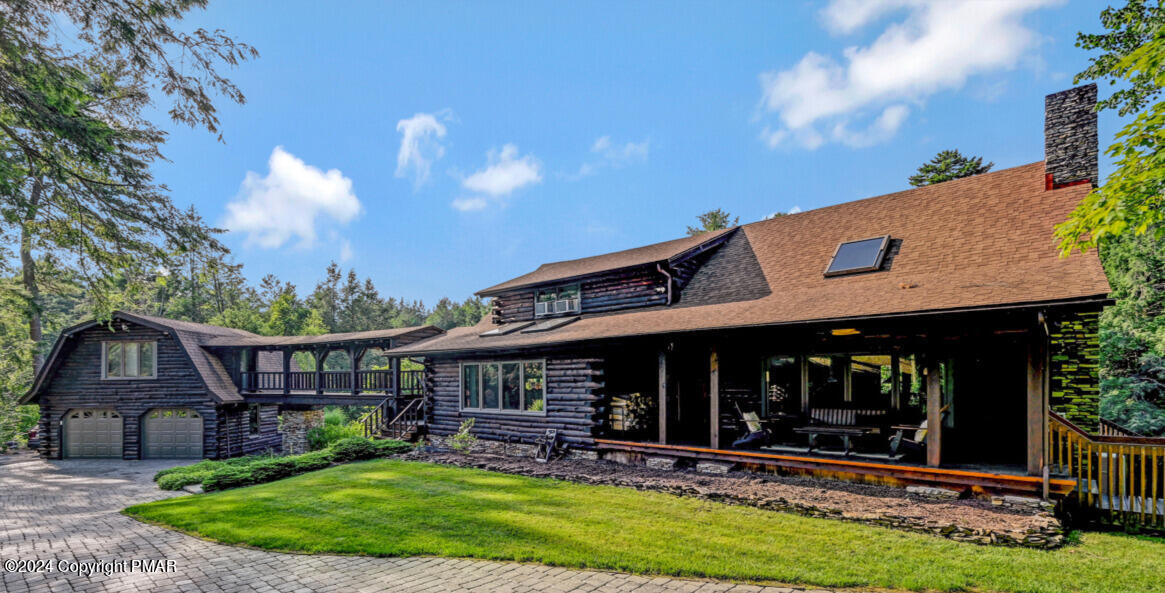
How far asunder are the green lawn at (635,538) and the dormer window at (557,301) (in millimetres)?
6868

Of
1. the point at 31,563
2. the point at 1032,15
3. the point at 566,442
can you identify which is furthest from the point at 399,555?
the point at 1032,15

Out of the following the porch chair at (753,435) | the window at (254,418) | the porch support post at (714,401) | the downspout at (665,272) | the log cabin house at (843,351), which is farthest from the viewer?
the window at (254,418)

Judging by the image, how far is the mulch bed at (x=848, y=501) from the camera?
6.39 meters

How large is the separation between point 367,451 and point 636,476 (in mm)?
8389

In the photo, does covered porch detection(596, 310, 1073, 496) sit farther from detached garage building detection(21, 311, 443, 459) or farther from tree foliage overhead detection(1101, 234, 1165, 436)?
tree foliage overhead detection(1101, 234, 1165, 436)

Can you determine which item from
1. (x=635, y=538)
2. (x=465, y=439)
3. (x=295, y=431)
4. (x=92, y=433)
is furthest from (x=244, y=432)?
(x=635, y=538)

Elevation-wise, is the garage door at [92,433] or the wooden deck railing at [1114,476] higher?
the wooden deck railing at [1114,476]

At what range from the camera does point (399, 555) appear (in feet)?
21.0

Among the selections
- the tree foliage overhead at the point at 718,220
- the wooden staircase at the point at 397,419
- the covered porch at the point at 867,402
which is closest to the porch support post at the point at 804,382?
the covered porch at the point at 867,402

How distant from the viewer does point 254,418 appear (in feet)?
76.3

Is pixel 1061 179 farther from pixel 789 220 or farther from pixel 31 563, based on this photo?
pixel 31 563

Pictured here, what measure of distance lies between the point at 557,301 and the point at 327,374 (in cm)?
1128

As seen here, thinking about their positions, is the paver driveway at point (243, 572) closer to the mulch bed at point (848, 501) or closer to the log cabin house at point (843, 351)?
the mulch bed at point (848, 501)

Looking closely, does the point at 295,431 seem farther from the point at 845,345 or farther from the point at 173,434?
the point at 845,345
